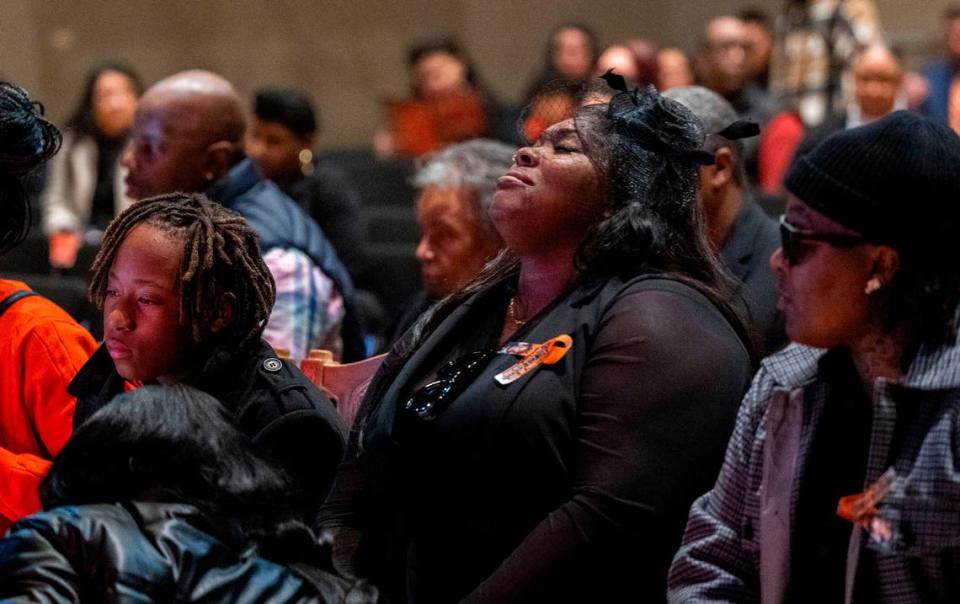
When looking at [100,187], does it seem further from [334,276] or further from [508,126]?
[334,276]

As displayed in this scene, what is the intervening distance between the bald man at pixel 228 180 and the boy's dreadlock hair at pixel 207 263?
3.44 feet

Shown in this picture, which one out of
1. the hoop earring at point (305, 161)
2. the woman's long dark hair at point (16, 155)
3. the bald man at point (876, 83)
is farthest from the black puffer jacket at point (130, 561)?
the bald man at point (876, 83)

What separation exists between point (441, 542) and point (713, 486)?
49cm

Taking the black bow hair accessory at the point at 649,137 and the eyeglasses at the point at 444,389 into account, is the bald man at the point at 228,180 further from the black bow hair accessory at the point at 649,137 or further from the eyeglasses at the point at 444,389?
the black bow hair accessory at the point at 649,137

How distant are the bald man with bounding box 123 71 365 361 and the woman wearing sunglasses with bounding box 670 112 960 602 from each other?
1.90m

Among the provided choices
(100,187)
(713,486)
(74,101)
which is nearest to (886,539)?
(713,486)

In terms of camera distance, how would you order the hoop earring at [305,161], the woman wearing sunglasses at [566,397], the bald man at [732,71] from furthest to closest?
the bald man at [732,71], the hoop earring at [305,161], the woman wearing sunglasses at [566,397]

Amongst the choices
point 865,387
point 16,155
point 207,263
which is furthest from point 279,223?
point 865,387

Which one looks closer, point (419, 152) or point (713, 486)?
point (713, 486)

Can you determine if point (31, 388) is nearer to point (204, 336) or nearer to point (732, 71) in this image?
point (204, 336)

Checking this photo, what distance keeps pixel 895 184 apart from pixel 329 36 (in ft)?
28.7

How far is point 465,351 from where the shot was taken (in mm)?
3092

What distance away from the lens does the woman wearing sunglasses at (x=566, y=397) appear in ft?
9.02

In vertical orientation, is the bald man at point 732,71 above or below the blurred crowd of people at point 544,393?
below
